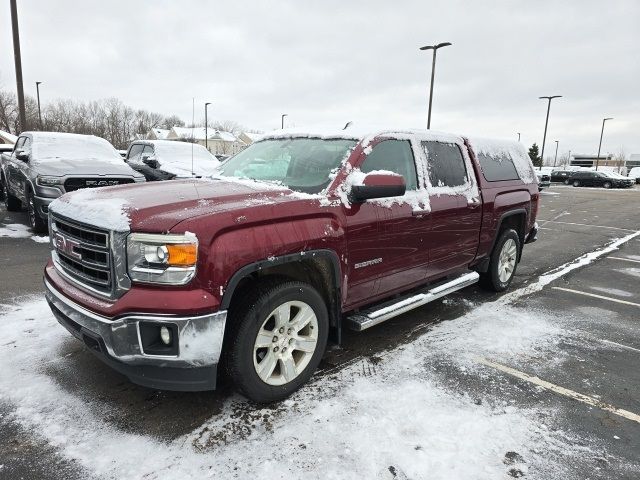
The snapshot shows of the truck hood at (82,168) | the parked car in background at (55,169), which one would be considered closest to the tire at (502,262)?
the parked car in background at (55,169)

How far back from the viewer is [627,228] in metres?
12.0

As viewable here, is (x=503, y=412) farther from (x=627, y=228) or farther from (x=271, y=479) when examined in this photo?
(x=627, y=228)

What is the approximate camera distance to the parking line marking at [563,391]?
301cm

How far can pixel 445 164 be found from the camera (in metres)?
4.34

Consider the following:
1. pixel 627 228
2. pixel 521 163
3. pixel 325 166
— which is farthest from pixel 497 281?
pixel 627 228

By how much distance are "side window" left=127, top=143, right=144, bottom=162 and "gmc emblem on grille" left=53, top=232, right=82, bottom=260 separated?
9391mm

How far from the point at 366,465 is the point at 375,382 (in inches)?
35.0

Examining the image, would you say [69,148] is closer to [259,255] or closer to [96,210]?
[96,210]

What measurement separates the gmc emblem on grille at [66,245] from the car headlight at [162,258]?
60 centimetres

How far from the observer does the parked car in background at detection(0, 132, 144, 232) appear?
733 cm

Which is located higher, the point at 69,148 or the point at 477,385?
the point at 69,148

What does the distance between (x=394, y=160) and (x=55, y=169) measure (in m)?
6.40

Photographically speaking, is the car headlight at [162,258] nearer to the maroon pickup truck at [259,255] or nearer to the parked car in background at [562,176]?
the maroon pickup truck at [259,255]

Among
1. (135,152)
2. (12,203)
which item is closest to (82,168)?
(12,203)
